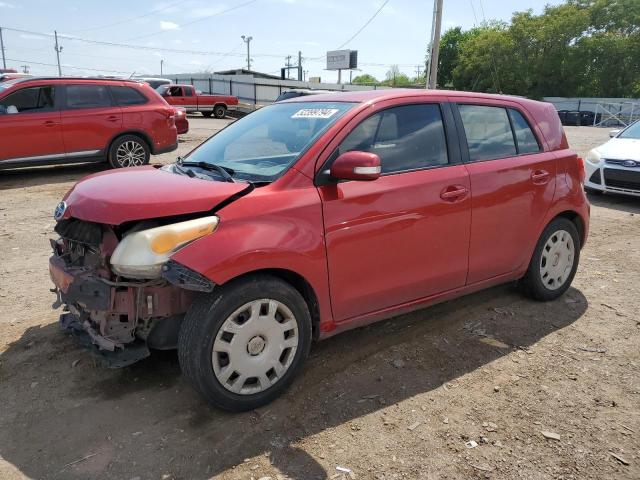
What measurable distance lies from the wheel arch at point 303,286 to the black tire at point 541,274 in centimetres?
211

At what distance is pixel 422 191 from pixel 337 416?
4.92ft

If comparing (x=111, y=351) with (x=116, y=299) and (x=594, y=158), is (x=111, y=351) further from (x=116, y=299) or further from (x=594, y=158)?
(x=594, y=158)

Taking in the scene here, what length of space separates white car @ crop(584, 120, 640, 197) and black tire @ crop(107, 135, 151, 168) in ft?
27.3

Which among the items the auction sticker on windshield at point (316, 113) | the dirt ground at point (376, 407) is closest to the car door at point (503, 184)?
the dirt ground at point (376, 407)

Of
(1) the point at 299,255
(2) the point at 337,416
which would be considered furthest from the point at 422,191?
(2) the point at 337,416

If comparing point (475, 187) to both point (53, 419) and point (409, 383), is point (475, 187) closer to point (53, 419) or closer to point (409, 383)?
point (409, 383)

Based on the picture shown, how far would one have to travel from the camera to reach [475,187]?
145 inches

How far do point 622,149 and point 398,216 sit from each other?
299 inches

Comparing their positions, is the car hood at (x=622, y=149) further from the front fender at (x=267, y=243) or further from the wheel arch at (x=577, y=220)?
the front fender at (x=267, y=243)

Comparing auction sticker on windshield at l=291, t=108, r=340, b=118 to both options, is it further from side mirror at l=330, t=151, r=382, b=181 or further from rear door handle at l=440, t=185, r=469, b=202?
rear door handle at l=440, t=185, r=469, b=202

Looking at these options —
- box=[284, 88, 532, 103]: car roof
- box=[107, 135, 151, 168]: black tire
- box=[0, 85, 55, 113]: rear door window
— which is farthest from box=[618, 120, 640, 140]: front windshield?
box=[0, 85, 55, 113]: rear door window

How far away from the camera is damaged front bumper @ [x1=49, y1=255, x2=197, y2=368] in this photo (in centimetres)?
273

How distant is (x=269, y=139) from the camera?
356cm

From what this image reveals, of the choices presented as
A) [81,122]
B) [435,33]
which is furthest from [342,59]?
[81,122]
